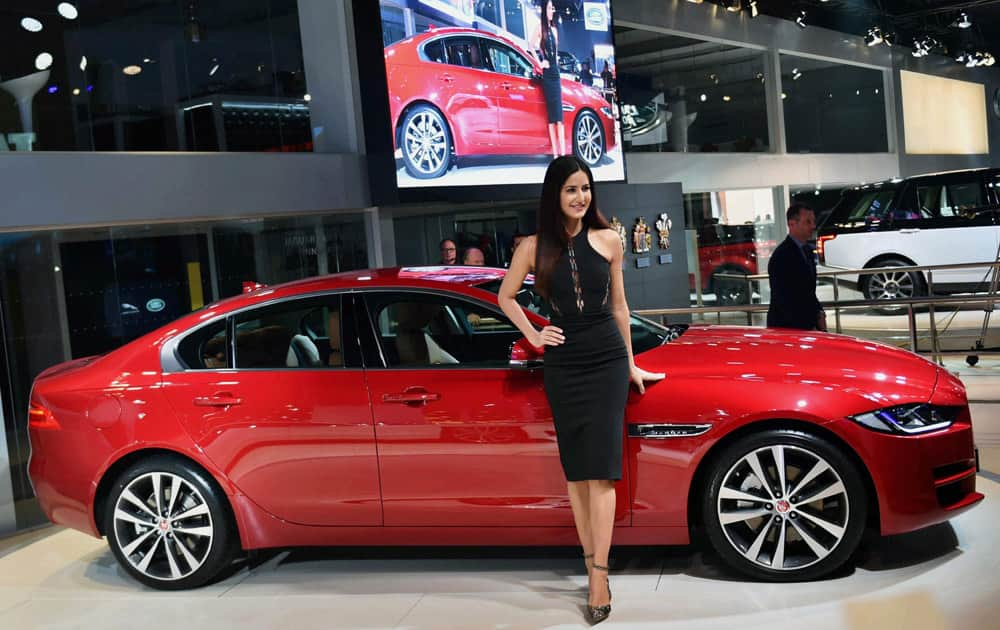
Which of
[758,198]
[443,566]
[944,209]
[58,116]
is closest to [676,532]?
[443,566]

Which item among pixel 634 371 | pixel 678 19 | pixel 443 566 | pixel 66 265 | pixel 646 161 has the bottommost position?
pixel 443 566

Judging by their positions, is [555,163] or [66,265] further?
[66,265]

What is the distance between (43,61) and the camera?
881 centimetres

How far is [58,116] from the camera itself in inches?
342

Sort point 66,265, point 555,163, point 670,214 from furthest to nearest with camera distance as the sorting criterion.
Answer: point 670,214 < point 66,265 < point 555,163

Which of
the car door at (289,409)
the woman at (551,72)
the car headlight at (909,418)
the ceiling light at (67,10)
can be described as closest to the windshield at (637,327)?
the car door at (289,409)

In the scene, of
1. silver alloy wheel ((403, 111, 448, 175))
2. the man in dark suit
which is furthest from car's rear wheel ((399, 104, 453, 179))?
the man in dark suit

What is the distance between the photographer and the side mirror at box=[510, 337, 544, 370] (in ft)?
13.2

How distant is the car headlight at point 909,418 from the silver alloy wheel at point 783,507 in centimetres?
24

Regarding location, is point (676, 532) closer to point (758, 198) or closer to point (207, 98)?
point (207, 98)

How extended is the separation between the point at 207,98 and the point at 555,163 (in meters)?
7.56

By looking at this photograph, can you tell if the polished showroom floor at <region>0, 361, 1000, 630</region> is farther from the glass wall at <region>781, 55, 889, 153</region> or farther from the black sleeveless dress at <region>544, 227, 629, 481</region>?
the glass wall at <region>781, 55, 889, 153</region>

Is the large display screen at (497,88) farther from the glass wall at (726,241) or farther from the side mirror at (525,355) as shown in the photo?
the side mirror at (525,355)

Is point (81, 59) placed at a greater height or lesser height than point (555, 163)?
greater
